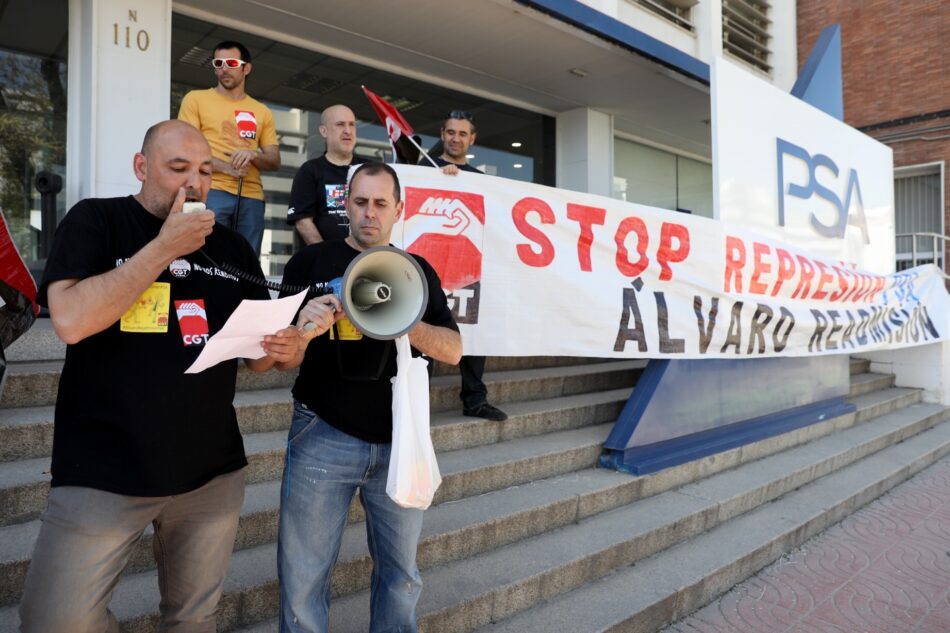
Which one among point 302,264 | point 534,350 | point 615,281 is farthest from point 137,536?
point 615,281

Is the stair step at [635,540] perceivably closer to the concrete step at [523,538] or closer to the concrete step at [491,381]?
the concrete step at [523,538]

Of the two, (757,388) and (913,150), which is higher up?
(913,150)

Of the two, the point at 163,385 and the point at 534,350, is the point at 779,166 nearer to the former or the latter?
the point at 534,350

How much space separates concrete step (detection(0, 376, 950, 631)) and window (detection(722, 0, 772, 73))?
8.81 meters

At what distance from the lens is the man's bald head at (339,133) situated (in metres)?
4.19

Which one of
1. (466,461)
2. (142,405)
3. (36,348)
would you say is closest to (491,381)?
(466,461)

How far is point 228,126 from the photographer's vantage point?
14.9 ft

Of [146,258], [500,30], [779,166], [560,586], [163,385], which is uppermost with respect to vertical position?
[500,30]

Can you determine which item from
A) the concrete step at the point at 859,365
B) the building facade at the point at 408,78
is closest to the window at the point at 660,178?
the building facade at the point at 408,78

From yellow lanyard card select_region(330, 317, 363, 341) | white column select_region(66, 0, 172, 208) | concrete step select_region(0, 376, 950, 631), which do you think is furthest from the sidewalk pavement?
white column select_region(66, 0, 172, 208)

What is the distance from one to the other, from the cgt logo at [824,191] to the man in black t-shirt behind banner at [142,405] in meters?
5.63

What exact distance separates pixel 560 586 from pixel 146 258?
107 inches

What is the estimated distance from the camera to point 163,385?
70.1 inches

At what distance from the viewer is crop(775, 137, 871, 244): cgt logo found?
613 centimetres
